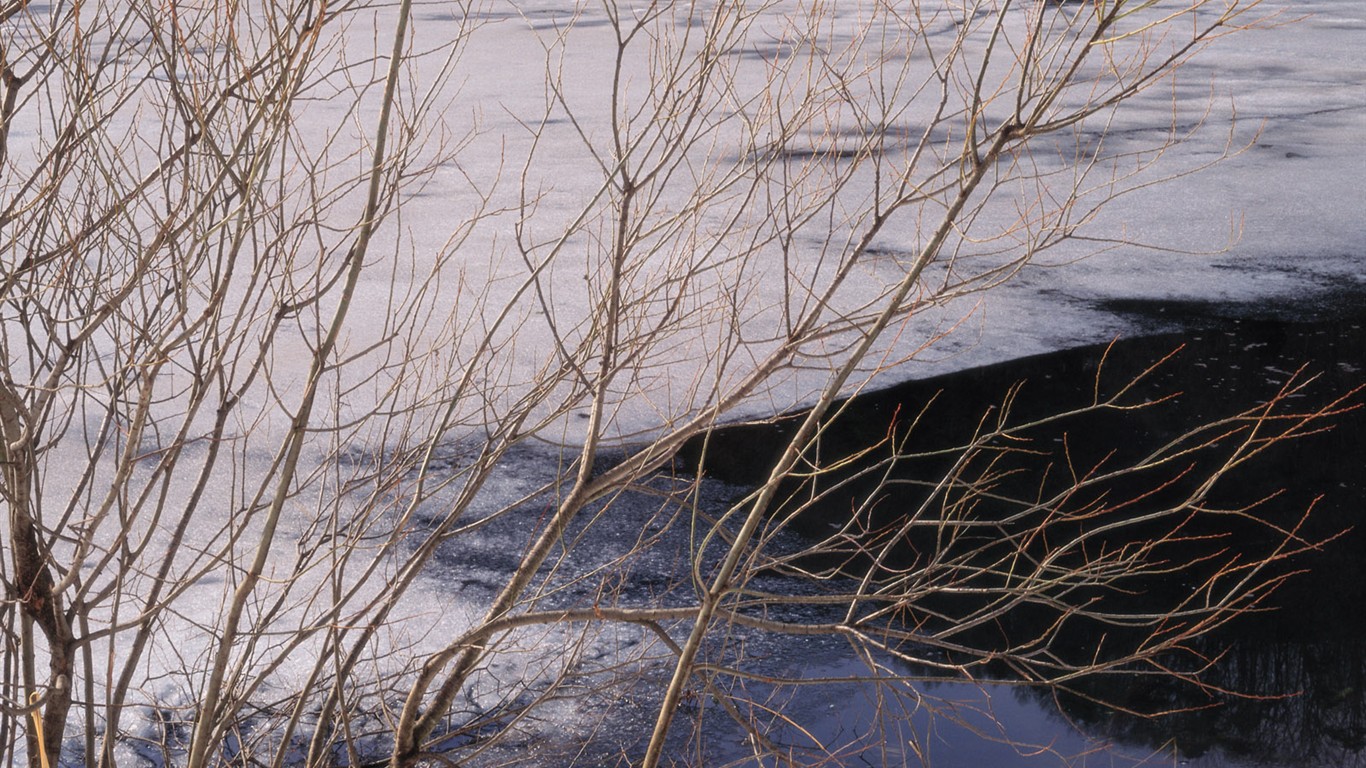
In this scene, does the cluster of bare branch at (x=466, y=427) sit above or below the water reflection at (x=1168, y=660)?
above

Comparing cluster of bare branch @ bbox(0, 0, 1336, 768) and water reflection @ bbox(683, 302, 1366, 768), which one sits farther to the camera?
water reflection @ bbox(683, 302, 1366, 768)

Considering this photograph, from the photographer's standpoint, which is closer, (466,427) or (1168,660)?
(1168,660)

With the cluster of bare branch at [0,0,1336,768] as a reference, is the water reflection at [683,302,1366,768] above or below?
below

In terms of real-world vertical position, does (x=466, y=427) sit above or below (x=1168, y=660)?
above

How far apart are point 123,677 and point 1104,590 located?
10.8 feet

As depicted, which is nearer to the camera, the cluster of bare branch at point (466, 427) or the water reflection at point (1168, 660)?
the cluster of bare branch at point (466, 427)

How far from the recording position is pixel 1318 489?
530 cm

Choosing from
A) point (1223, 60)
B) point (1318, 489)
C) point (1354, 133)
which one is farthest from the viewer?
point (1223, 60)

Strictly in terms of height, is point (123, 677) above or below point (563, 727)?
above

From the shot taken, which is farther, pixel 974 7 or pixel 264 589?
pixel 264 589

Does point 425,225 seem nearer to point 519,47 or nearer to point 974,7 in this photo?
point 974,7

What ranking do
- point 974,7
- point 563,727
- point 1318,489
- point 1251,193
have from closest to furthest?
point 974,7, point 563,727, point 1318,489, point 1251,193

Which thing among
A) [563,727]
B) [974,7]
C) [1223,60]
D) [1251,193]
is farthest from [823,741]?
[1223,60]

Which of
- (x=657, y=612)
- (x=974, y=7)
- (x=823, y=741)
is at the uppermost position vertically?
(x=974, y=7)
